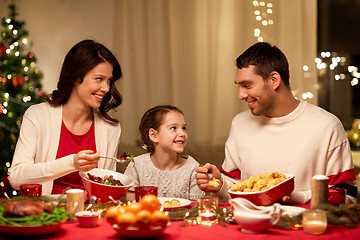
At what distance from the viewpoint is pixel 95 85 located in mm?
2750

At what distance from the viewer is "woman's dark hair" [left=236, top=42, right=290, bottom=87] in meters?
2.64

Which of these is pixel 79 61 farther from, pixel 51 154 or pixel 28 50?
pixel 28 50

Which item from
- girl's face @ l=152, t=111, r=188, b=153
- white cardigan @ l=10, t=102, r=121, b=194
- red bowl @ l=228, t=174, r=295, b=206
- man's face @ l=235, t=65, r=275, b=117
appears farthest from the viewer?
girl's face @ l=152, t=111, r=188, b=153

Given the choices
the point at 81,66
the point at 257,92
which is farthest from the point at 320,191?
the point at 81,66

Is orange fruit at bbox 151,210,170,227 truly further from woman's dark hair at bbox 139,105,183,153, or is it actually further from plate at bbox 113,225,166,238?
woman's dark hair at bbox 139,105,183,153

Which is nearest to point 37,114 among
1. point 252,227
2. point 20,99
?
point 252,227

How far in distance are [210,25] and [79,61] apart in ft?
6.84

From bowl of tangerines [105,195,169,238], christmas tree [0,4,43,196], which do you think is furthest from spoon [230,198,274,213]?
christmas tree [0,4,43,196]

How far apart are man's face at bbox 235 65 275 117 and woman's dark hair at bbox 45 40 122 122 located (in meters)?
0.76

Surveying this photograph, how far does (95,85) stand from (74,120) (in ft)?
0.90

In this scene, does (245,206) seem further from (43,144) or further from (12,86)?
(12,86)

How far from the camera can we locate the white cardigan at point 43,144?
249 cm

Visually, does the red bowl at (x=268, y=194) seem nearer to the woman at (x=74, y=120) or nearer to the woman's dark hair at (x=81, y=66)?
the woman at (x=74, y=120)

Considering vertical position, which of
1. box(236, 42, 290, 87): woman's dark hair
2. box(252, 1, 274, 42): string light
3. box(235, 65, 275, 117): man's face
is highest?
box(252, 1, 274, 42): string light
